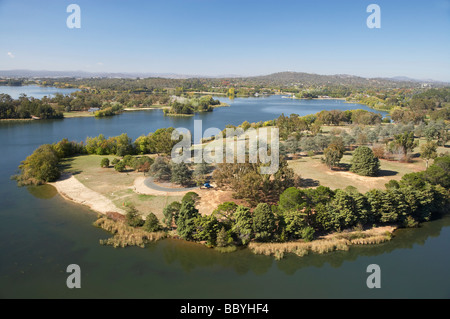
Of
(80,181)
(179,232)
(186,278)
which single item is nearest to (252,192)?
(179,232)

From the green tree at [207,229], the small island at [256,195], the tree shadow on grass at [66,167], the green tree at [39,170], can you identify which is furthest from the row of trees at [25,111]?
the green tree at [207,229]

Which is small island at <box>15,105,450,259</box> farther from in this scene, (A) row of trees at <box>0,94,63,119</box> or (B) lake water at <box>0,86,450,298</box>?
(A) row of trees at <box>0,94,63,119</box>

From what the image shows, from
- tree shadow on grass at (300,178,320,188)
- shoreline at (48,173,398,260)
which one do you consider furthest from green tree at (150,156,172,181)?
tree shadow on grass at (300,178,320,188)

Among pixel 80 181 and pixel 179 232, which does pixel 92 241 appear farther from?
pixel 80 181

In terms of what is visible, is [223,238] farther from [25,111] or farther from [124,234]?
[25,111]
